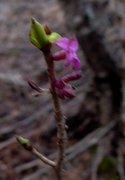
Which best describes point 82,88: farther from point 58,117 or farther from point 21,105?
point 58,117

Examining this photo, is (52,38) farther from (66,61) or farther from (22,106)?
(22,106)

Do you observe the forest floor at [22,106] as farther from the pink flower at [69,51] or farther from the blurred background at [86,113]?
the pink flower at [69,51]

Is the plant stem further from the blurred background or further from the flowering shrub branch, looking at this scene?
the blurred background

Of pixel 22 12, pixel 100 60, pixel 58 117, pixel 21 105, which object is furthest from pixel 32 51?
pixel 58 117

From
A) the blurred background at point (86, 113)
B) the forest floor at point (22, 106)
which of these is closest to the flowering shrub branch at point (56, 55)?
the blurred background at point (86, 113)

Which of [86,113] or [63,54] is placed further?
[86,113]

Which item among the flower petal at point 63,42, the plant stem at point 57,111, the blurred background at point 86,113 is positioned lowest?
the blurred background at point 86,113

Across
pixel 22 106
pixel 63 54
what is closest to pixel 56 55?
pixel 63 54

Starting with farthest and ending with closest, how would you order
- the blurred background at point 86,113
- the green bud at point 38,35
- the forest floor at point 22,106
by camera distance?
1. the forest floor at point 22,106
2. the blurred background at point 86,113
3. the green bud at point 38,35
